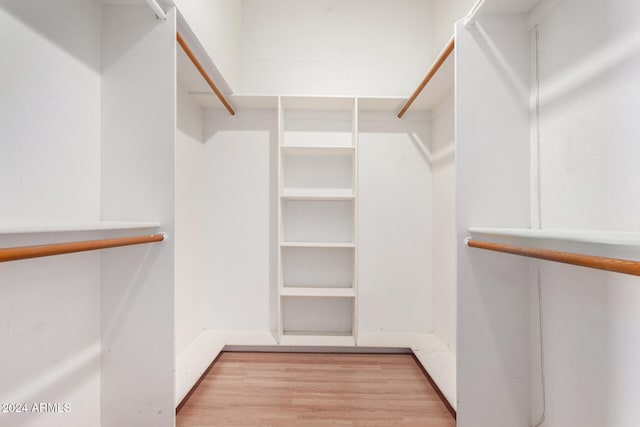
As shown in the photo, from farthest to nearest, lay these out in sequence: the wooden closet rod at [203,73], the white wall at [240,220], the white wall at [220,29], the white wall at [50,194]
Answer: the white wall at [240,220] → the white wall at [220,29] → the wooden closet rod at [203,73] → the white wall at [50,194]

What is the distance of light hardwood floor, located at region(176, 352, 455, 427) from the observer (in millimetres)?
1338

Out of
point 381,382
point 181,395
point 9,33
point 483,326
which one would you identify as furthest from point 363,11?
point 181,395

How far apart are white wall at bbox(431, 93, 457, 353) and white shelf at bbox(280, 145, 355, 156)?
0.62m

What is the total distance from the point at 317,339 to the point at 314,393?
0.52m

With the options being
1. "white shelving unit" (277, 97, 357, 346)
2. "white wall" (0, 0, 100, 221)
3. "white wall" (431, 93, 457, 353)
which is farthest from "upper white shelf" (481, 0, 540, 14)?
"white wall" (0, 0, 100, 221)

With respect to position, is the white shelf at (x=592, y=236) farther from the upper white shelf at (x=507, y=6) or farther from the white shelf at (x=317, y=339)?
the white shelf at (x=317, y=339)

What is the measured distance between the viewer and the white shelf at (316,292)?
6.36ft

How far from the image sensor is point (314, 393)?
1516mm

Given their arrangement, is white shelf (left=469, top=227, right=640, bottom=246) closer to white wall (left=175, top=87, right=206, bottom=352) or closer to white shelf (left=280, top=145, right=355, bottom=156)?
white shelf (left=280, top=145, right=355, bottom=156)

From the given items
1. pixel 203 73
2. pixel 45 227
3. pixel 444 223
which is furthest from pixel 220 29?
pixel 444 223

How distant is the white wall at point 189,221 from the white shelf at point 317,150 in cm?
62

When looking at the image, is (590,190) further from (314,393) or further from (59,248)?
(59,248)

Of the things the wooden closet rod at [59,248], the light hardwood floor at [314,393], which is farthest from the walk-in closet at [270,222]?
the light hardwood floor at [314,393]

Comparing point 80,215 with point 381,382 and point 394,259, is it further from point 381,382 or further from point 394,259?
point 394,259
